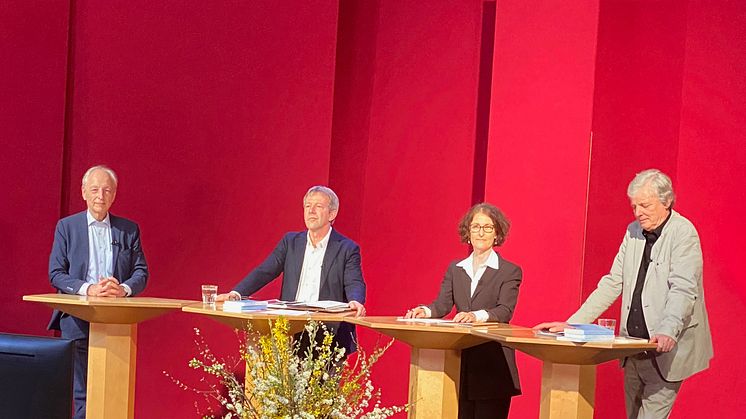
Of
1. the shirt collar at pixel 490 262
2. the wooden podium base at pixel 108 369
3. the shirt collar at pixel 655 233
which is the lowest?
the wooden podium base at pixel 108 369

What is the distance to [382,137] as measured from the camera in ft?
22.7

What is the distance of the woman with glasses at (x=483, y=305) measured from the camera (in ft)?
15.8

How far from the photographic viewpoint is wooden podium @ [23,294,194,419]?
498 centimetres

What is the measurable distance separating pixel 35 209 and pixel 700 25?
409 cm

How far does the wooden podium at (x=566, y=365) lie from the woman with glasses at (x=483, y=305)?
37 centimetres

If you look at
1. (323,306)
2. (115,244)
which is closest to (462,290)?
(323,306)

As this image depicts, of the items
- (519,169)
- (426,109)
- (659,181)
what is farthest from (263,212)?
(659,181)

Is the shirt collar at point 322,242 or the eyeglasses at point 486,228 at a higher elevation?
the eyeglasses at point 486,228

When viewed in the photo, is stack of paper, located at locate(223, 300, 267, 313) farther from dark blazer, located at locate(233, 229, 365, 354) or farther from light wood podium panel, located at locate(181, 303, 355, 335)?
dark blazer, located at locate(233, 229, 365, 354)

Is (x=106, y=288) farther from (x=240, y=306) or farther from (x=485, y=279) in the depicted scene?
(x=485, y=279)

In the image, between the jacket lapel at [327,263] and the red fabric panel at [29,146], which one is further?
the red fabric panel at [29,146]

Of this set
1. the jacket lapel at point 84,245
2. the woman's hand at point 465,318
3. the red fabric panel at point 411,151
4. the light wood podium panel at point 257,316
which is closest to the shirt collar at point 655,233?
the woman's hand at point 465,318

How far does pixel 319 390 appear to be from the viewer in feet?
Result: 6.88

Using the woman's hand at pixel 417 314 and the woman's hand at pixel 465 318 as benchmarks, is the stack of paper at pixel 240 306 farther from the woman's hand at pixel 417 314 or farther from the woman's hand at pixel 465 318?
the woman's hand at pixel 465 318
